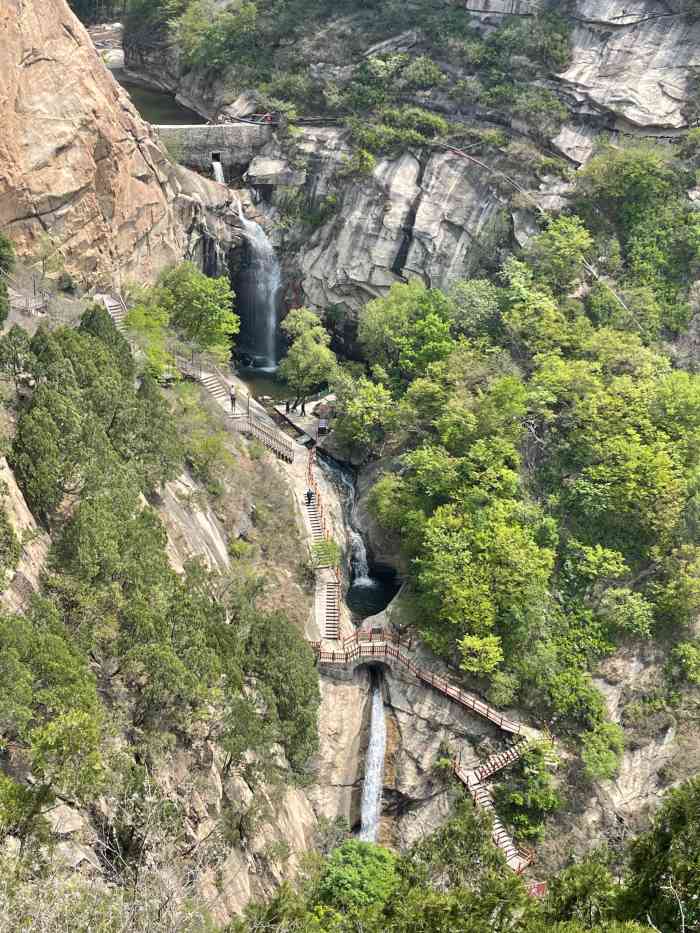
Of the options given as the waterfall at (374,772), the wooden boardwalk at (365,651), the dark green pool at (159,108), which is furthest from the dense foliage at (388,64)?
the waterfall at (374,772)

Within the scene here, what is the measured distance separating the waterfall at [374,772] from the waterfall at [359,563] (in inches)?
263

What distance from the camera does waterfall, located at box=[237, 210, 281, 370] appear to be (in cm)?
5403

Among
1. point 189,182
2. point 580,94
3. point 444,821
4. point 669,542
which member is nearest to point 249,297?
point 189,182

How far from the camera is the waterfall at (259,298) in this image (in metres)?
54.0

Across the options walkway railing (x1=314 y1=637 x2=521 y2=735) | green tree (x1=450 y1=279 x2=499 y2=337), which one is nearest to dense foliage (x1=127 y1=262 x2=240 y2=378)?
green tree (x1=450 y1=279 x2=499 y2=337)

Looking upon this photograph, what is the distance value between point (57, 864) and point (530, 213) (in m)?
45.6

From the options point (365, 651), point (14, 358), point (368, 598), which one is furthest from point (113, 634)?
point (368, 598)

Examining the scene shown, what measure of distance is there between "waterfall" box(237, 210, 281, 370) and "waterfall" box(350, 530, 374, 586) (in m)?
17.5

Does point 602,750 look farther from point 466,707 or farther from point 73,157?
point 73,157

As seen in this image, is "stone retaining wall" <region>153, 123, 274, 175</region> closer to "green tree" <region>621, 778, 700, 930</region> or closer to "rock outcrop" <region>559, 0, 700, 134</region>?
"rock outcrop" <region>559, 0, 700, 134</region>

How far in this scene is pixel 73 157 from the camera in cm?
3941

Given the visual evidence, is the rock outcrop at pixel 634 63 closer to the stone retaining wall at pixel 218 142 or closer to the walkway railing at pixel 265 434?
the stone retaining wall at pixel 218 142

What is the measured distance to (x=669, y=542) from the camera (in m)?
37.5

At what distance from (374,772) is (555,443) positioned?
18232 millimetres
